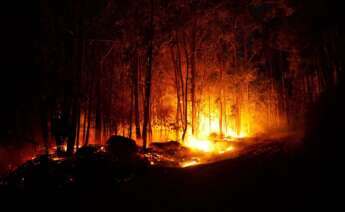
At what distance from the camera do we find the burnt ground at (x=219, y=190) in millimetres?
3428

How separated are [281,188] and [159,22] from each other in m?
9.66

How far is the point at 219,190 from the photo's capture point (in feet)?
14.6

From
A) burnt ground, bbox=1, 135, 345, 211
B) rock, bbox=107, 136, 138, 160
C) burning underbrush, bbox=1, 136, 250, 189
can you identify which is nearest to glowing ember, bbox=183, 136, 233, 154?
burning underbrush, bbox=1, 136, 250, 189

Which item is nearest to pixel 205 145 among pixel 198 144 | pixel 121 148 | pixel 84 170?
pixel 198 144

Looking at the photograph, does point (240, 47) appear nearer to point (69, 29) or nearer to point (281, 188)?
point (69, 29)

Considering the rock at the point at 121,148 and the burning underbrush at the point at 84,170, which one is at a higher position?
the rock at the point at 121,148

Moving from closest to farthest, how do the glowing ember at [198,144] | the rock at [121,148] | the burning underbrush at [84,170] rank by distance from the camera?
the burning underbrush at [84,170] < the rock at [121,148] < the glowing ember at [198,144]

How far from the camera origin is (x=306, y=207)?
325 centimetres

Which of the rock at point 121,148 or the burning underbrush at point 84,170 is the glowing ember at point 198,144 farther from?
the rock at point 121,148

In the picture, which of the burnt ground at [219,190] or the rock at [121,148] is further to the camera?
the rock at [121,148]

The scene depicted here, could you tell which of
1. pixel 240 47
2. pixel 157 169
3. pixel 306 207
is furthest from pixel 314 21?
pixel 306 207

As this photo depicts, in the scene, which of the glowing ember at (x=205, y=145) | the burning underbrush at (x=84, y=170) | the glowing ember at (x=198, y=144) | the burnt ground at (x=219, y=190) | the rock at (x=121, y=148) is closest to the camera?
the burnt ground at (x=219, y=190)

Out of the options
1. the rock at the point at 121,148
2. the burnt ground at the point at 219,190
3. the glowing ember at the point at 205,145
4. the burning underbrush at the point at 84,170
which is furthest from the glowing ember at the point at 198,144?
the burnt ground at the point at 219,190

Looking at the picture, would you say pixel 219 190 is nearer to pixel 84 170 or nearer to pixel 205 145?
pixel 84 170
